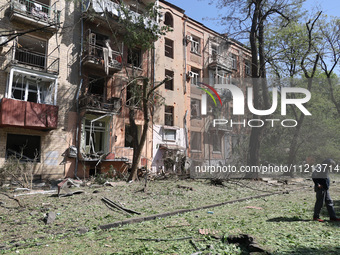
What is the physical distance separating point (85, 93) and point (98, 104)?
1.23m

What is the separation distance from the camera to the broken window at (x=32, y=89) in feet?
56.3

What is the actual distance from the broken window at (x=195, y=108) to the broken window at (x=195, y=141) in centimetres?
198

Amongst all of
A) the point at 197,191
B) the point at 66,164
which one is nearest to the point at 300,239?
the point at 197,191

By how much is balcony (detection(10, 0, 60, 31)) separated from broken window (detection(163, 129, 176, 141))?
1211 cm

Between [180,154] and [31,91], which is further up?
[31,91]

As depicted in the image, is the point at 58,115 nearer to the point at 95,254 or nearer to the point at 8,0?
the point at 8,0

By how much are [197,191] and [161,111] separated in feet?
40.9

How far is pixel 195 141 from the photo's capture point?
27188 mm

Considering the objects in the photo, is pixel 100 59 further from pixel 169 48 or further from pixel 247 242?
pixel 247 242

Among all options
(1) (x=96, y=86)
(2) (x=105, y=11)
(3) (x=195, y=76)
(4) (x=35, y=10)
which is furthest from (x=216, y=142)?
(4) (x=35, y=10)

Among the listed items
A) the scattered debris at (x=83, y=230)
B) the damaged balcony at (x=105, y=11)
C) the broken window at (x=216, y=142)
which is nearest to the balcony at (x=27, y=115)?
the damaged balcony at (x=105, y=11)

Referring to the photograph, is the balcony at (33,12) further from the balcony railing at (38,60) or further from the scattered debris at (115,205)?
the scattered debris at (115,205)

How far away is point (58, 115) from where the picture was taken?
18297 millimetres

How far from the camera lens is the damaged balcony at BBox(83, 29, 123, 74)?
19.5 meters
